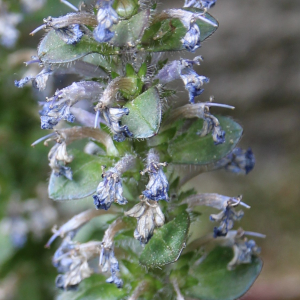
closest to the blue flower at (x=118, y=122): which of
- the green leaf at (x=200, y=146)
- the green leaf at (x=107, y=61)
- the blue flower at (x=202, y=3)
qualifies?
the green leaf at (x=107, y=61)

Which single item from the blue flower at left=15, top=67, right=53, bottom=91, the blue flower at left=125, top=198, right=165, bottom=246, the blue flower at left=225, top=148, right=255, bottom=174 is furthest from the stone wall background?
the blue flower at left=15, top=67, right=53, bottom=91

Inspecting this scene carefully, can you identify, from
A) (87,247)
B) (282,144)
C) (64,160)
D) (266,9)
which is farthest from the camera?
(282,144)

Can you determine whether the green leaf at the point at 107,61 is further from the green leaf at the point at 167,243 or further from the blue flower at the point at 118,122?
the green leaf at the point at 167,243

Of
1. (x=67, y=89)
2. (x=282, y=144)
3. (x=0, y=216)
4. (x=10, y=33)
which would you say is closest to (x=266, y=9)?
(x=282, y=144)

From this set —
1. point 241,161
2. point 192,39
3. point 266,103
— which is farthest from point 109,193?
point 266,103

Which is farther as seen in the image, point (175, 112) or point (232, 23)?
point (232, 23)

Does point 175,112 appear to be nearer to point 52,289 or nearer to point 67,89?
point 67,89

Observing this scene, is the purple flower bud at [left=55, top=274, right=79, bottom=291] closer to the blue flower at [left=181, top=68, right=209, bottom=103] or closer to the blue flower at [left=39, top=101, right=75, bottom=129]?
the blue flower at [left=39, top=101, right=75, bottom=129]
